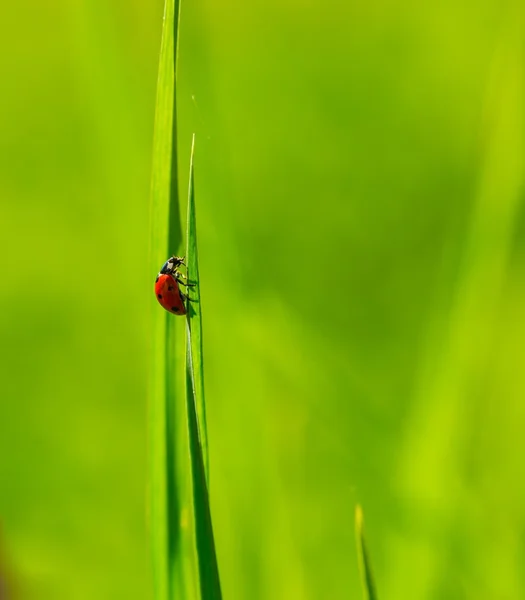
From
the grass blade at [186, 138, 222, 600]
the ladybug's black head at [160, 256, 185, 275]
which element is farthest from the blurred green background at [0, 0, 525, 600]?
the grass blade at [186, 138, 222, 600]

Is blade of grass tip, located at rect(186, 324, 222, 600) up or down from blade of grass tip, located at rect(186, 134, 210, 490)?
down

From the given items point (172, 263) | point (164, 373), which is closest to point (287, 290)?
point (172, 263)

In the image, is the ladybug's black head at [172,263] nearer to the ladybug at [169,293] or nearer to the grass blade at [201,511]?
the ladybug at [169,293]

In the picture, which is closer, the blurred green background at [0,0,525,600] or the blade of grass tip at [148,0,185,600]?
the blade of grass tip at [148,0,185,600]

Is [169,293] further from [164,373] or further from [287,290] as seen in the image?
[287,290]

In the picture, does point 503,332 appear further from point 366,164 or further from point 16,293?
point 16,293

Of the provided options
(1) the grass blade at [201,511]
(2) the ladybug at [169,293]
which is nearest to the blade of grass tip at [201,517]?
(1) the grass blade at [201,511]

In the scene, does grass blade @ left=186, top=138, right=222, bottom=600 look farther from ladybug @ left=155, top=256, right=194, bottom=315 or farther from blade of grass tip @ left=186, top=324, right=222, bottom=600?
ladybug @ left=155, top=256, right=194, bottom=315
